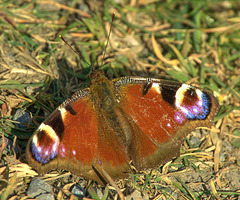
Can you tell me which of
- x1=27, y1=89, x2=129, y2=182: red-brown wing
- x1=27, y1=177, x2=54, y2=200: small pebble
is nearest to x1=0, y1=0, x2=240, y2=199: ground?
x1=27, y1=177, x2=54, y2=200: small pebble

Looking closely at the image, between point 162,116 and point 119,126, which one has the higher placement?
point 119,126

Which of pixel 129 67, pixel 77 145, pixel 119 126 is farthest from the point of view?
pixel 129 67

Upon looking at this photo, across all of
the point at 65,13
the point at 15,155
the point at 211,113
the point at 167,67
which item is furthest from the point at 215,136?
the point at 65,13

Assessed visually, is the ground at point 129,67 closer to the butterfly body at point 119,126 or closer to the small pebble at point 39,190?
the small pebble at point 39,190

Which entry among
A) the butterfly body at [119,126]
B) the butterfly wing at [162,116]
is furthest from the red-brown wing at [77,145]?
the butterfly wing at [162,116]

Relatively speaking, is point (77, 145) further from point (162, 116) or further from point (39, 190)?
point (162, 116)

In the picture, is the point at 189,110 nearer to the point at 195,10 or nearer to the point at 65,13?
the point at 195,10

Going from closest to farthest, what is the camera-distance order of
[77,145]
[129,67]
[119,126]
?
[77,145] < [119,126] < [129,67]

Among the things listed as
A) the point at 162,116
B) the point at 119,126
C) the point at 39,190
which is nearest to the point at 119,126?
the point at 119,126

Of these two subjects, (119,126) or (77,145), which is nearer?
(77,145)
